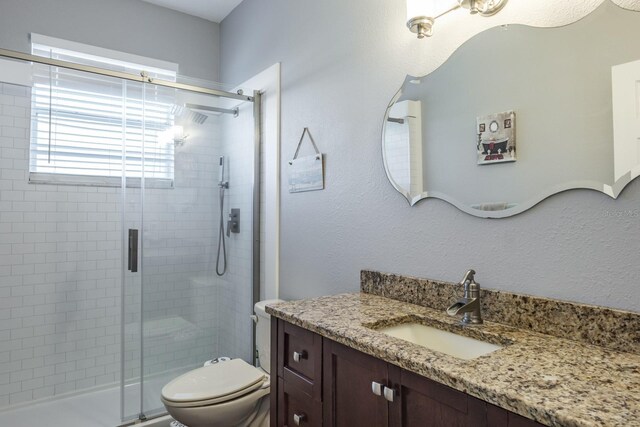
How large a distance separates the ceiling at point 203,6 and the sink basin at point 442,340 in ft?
8.87

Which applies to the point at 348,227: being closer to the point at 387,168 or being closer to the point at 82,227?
the point at 387,168

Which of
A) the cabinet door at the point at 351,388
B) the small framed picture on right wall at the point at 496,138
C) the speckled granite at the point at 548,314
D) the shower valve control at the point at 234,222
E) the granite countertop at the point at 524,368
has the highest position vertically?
the small framed picture on right wall at the point at 496,138

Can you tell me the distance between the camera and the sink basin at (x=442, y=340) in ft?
3.90

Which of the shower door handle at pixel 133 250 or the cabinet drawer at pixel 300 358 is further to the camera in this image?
the shower door handle at pixel 133 250

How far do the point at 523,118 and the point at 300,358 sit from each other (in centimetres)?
108

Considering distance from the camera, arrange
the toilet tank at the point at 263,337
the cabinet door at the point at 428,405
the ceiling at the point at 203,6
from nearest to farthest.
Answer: the cabinet door at the point at 428,405, the toilet tank at the point at 263,337, the ceiling at the point at 203,6

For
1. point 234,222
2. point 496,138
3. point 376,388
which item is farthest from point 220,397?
point 496,138

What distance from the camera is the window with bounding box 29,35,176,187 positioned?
2.32m

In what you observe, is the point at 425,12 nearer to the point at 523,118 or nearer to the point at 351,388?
the point at 523,118

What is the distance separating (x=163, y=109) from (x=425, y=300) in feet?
6.15

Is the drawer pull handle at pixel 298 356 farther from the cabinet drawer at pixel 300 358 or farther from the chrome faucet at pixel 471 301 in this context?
the chrome faucet at pixel 471 301

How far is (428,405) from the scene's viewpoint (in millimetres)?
943

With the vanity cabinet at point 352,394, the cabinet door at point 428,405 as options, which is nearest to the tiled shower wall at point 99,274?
the vanity cabinet at point 352,394

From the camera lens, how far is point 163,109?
2.39 meters
